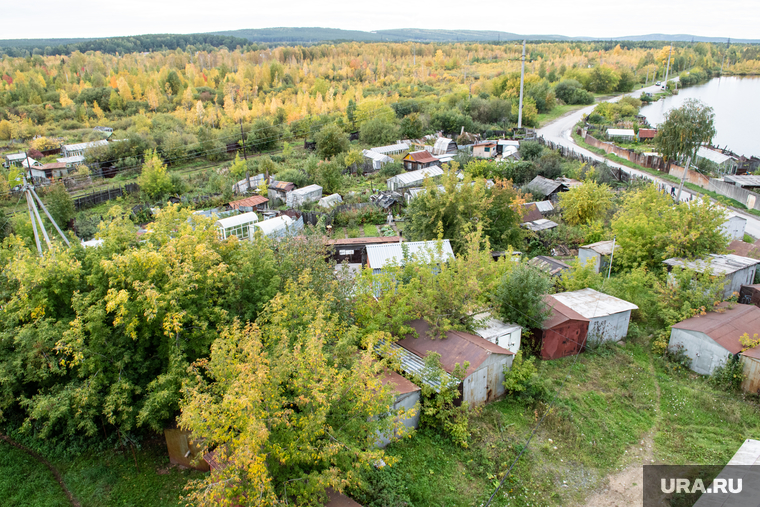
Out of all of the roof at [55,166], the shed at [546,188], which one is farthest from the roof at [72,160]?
the shed at [546,188]

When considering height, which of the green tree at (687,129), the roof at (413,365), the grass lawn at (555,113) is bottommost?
the roof at (413,365)

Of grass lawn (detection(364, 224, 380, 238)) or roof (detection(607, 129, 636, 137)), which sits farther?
roof (detection(607, 129, 636, 137))

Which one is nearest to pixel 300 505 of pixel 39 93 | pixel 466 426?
pixel 466 426

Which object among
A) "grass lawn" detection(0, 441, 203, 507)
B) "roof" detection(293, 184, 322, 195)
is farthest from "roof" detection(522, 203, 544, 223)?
"grass lawn" detection(0, 441, 203, 507)

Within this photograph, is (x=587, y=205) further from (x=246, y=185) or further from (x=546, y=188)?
(x=246, y=185)

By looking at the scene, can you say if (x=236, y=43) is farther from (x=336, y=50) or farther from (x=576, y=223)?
(x=576, y=223)

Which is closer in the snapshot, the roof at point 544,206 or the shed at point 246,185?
the roof at point 544,206

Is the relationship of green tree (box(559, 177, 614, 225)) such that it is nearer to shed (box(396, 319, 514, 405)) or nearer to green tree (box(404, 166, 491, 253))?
green tree (box(404, 166, 491, 253))

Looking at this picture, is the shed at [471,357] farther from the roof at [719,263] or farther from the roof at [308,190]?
the roof at [308,190]
